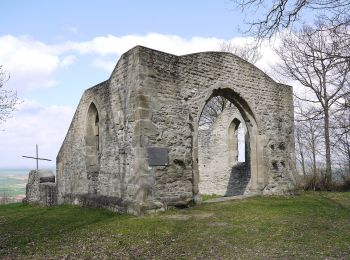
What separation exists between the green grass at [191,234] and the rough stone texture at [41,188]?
175 inches

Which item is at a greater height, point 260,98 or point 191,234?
point 260,98

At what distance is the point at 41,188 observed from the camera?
15.1 metres

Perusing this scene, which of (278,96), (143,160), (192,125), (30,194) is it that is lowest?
(30,194)

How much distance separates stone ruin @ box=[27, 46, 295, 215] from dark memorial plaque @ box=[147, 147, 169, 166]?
0.02 meters

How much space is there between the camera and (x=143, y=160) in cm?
872

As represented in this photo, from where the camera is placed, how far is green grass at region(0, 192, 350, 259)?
5.33 meters

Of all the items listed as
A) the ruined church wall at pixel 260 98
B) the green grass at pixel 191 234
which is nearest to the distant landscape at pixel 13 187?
the green grass at pixel 191 234

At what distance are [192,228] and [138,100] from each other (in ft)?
11.5

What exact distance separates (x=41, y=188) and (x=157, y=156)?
8.28 m

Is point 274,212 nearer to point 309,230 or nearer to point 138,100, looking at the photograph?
point 309,230

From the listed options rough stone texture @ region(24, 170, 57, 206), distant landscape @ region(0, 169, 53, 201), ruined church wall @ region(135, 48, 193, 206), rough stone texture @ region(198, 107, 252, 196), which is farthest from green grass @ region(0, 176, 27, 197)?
ruined church wall @ region(135, 48, 193, 206)

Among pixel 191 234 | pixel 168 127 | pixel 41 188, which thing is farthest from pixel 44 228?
pixel 41 188

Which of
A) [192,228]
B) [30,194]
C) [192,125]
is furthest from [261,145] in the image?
[30,194]

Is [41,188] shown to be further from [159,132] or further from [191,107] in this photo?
A: [191,107]
